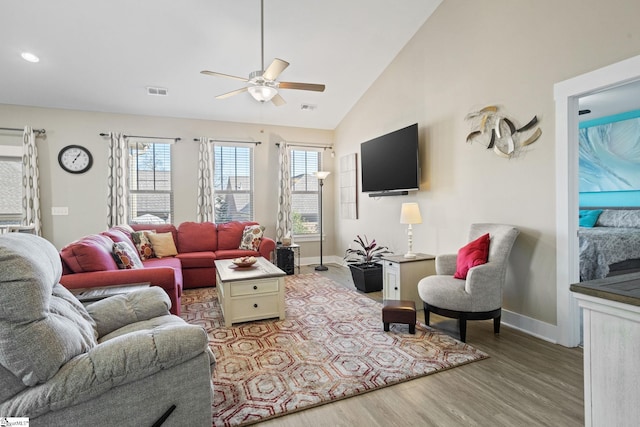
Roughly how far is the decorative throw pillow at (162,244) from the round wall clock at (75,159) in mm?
1653

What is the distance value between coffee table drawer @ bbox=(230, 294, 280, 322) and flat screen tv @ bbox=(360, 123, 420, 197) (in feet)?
7.42

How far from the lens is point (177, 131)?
5660mm

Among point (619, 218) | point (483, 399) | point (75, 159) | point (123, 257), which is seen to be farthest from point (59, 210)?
point (619, 218)

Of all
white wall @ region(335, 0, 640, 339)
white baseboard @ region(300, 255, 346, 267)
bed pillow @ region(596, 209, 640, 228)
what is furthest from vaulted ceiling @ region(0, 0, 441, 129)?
bed pillow @ region(596, 209, 640, 228)

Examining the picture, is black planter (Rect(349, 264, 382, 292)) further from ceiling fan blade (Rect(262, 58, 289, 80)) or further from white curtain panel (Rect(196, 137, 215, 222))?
white curtain panel (Rect(196, 137, 215, 222))

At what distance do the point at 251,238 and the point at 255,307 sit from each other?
214cm

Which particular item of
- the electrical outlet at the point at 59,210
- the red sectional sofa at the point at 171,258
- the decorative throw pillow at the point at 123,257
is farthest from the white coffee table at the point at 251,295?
the electrical outlet at the point at 59,210

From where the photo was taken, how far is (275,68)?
296 centimetres

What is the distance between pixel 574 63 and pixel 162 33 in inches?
166

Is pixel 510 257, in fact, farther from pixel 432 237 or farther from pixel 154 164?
pixel 154 164

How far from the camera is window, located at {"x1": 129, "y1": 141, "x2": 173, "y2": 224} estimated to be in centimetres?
549

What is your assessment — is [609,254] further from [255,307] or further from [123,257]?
[123,257]

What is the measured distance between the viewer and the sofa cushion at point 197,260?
4.74 m

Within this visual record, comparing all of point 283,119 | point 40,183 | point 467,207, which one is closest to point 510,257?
point 467,207
